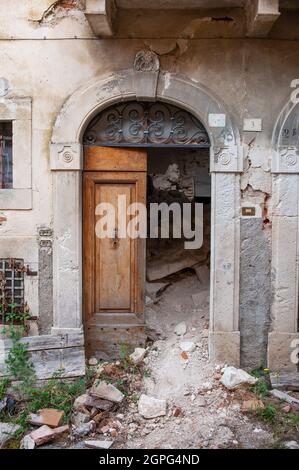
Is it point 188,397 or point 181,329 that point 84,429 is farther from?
point 181,329

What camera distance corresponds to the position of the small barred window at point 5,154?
511 cm

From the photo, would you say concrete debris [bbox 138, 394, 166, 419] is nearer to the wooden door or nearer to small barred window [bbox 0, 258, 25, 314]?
the wooden door

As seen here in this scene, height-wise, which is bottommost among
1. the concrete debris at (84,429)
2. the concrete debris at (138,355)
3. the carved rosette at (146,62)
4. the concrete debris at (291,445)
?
the concrete debris at (291,445)

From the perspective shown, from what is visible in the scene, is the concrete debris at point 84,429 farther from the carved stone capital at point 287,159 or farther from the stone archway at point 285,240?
the carved stone capital at point 287,159

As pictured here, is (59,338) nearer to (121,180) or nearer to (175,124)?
(121,180)

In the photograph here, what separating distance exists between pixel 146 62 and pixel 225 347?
129 inches

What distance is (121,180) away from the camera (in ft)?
16.9

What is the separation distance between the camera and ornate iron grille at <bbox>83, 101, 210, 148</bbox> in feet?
16.7

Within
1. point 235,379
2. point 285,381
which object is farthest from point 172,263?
point 285,381

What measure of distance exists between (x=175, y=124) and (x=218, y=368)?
2.79 meters

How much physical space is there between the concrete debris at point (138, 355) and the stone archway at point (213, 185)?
2.31 ft

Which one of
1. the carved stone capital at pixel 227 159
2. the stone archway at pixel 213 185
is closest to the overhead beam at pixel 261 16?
the stone archway at pixel 213 185

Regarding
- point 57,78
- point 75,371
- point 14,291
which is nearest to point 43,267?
point 14,291
